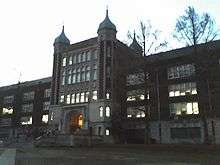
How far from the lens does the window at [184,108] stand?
177 feet

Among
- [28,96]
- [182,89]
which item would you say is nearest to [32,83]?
[28,96]

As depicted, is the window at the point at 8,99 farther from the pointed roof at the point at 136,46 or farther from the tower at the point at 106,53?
the pointed roof at the point at 136,46

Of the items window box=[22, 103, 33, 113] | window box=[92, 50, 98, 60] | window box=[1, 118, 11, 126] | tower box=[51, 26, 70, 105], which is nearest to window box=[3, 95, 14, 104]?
window box=[1, 118, 11, 126]

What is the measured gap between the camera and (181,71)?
57531 mm

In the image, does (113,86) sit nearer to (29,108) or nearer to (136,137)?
(136,137)

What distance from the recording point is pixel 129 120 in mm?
61188

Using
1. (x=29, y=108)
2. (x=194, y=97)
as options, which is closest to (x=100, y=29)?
(x=194, y=97)

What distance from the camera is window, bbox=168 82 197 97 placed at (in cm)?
5494

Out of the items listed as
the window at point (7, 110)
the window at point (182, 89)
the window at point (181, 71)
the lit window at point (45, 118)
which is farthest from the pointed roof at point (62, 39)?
the window at point (7, 110)

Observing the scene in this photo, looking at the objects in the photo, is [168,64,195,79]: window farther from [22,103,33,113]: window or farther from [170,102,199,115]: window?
[22,103,33,113]: window

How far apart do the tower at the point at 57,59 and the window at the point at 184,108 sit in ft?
83.5

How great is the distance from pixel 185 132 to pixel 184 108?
4.17 meters

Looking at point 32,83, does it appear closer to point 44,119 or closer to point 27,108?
point 27,108

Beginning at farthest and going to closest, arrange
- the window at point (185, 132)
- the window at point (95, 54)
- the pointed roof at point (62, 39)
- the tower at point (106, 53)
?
1. the pointed roof at point (62, 39)
2. the window at point (95, 54)
3. the tower at point (106, 53)
4. the window at point (185, 132)
